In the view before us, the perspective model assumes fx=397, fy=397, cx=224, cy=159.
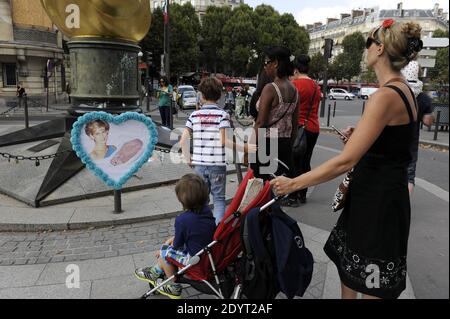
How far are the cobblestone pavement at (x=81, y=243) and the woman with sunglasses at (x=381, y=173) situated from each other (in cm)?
251

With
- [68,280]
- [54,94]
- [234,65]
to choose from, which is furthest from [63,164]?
[234,65]

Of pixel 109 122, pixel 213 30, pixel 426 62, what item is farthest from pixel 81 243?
pixel 213 30

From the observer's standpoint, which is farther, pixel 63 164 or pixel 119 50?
pixel 119 50

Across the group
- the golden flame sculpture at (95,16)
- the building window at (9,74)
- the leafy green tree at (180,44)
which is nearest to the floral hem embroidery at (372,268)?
the golden flame sculpture at (95,16)

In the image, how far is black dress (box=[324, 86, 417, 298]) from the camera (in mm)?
1982

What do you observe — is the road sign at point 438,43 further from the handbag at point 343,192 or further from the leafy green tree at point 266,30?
the leafy green tree at point 266,30

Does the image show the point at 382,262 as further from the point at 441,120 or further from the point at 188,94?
the point at 188,94

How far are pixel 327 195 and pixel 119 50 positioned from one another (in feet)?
13.3

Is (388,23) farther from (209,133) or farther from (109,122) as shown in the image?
(109,122)

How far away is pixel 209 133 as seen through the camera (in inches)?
146

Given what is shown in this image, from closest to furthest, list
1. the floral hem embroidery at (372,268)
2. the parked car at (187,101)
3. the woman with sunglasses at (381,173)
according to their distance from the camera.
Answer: the woman with sunglasses at (381,173) → the floral hem embroidery at (372,268) → the parked car at (187,101)

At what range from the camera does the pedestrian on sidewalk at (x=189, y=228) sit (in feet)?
9.43

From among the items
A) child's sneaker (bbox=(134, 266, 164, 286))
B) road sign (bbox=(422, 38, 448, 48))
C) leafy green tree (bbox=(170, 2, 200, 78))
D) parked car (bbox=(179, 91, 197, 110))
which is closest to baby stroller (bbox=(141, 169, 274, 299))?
child's sneaker (bbox=(134, 266, 164, 286))

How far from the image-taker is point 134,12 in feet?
21.2
